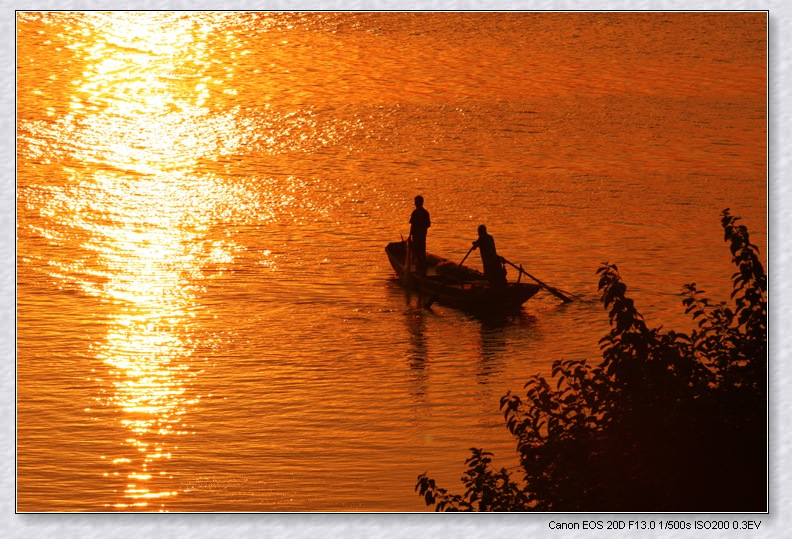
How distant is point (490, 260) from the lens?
1755cm

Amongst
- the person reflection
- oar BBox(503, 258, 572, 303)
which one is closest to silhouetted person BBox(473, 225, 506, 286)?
oar BBox(503, 258, 572, 303)

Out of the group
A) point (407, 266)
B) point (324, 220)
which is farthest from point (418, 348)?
point (324, 220)

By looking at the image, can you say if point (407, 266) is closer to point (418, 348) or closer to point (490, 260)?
point (490, 260)

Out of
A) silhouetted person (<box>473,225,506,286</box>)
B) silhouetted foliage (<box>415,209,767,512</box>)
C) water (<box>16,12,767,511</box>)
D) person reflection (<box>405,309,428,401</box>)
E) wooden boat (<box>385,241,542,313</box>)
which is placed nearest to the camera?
silhouetted foliage (<box>415,209,767,512</box>)

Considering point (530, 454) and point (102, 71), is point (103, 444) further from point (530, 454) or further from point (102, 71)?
point (102, 71)

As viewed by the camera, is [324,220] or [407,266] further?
[324,220]

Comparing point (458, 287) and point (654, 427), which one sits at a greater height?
point (458, 287)

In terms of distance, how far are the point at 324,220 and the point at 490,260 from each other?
4957 mm

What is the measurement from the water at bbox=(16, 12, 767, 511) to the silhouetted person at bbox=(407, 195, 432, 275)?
0.52 metres

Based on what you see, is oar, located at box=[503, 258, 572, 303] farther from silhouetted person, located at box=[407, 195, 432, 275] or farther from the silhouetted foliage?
the silhouetted foliage

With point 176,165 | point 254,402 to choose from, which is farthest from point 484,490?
point 176,165

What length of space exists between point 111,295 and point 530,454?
922cm

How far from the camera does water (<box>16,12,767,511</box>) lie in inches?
509

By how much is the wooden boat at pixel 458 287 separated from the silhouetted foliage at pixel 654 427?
8052 mm
